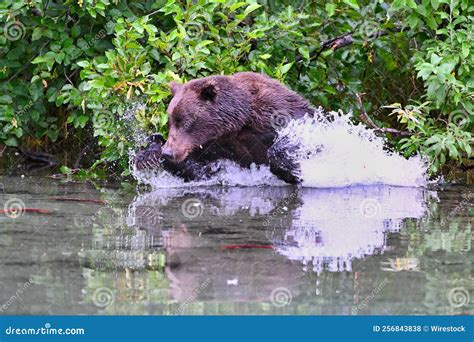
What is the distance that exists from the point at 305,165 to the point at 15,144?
3.23 m

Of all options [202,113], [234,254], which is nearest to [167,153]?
[202,113]

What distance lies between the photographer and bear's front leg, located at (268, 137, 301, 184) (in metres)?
8.53

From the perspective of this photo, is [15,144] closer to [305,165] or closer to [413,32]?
[305,165]

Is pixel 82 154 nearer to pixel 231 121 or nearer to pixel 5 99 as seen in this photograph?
pixel 5 99

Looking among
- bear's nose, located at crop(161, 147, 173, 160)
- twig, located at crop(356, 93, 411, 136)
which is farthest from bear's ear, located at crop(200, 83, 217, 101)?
twig, located at crop(356, 93, 411, 136)

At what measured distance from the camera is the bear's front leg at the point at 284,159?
8531 mm

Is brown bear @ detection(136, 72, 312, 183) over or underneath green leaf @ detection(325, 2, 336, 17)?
underneath

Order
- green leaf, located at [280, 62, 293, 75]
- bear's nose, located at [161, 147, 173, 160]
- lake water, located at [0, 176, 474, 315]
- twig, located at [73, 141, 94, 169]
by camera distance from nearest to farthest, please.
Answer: lake water, located at [0, 176, 474, 315], bear's nose, located at [161, 147, 173, 160], green leaf, located at [280, 62, 293, 75], twig, located at [73, 141, 94, 169]

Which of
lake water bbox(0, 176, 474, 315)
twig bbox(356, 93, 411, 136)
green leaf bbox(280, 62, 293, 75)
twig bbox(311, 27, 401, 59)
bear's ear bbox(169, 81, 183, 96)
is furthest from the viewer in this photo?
twig bbox(311, 27, 401, 59)

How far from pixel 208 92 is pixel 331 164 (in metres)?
1.36

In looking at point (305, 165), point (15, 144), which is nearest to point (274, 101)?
point (305, 165)

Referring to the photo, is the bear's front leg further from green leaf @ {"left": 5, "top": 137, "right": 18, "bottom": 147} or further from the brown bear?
green leaf @ {"left": 5, "top": 137, "right": 18, "bottom": 147}

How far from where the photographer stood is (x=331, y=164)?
8734 millimetres

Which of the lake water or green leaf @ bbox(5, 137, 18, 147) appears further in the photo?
green leaf @ bbox(5, 137, 18, 147)
